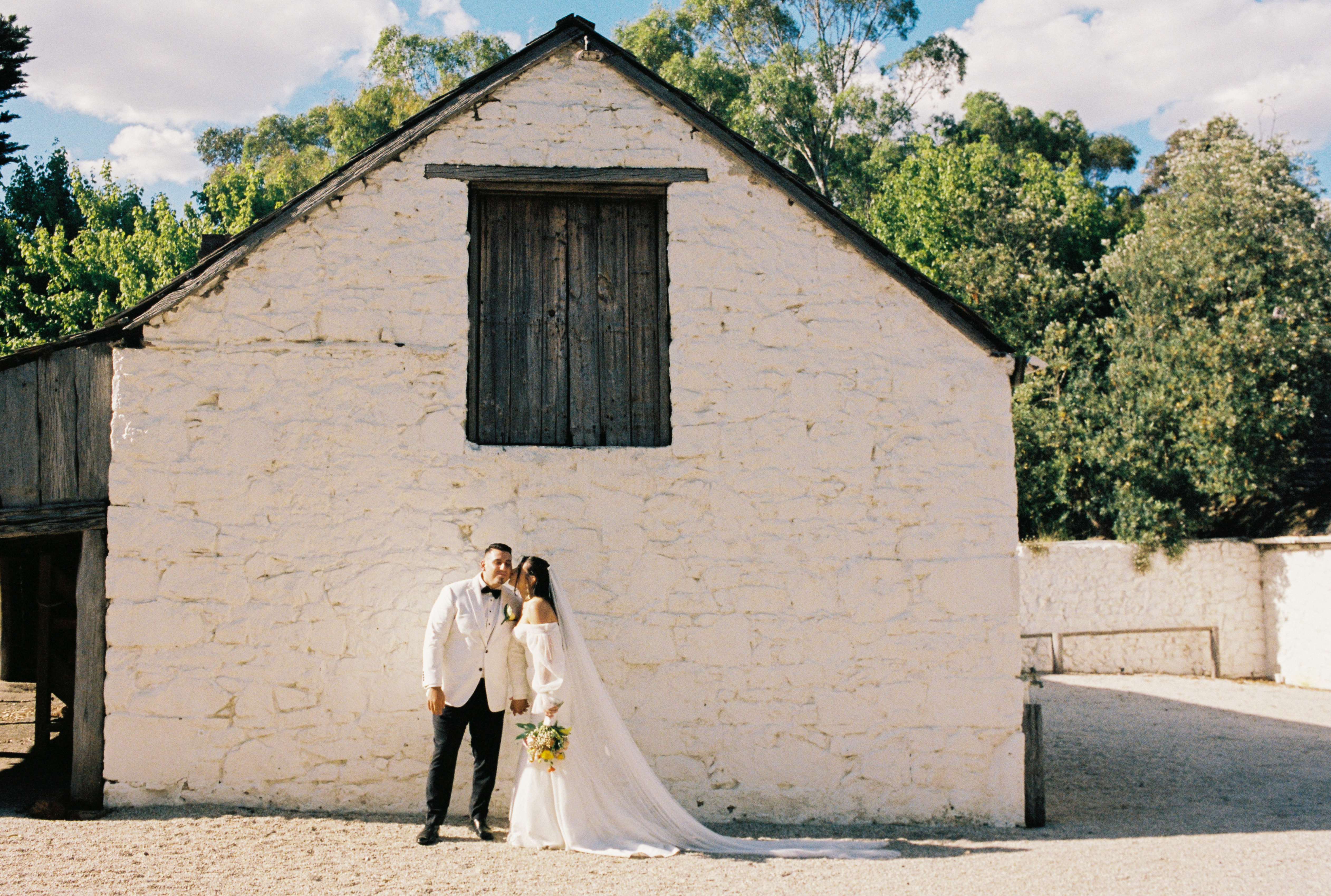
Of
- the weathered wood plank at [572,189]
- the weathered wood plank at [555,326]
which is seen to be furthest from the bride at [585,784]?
the weathered wood plank at [572,189]

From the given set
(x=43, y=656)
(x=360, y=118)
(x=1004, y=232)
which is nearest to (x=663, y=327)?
(x=43, y=656)

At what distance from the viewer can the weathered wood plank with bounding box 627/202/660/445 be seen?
6.38 metres

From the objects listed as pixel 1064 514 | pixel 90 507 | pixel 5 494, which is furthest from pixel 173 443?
pixel 1064 514

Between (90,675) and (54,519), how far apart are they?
103 cm

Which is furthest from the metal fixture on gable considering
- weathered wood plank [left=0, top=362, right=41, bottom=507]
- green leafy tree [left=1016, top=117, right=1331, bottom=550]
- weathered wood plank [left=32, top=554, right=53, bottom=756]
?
green leafy tree [left=1016, top=117, right=1331, bottom=550]

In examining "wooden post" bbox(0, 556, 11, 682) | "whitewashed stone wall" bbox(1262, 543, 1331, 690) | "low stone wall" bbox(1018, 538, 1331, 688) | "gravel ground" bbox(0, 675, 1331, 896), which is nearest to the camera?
"gravel ground" bbox(0, 675, 1331, 896)

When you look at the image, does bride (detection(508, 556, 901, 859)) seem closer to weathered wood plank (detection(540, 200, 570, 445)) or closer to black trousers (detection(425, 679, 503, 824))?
black trousers (detection(425, 679, 503, 824))

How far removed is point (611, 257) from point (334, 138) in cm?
2775

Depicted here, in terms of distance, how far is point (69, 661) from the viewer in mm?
7879

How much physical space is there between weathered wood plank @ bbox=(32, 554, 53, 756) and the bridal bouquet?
4.41 m

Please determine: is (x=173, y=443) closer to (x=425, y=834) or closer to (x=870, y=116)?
(x=425, y=834)

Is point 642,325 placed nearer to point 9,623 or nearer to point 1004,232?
point 9,623

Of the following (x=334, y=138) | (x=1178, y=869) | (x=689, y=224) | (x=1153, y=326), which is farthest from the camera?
(x=334, y=138)

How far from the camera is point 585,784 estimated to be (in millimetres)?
5488
